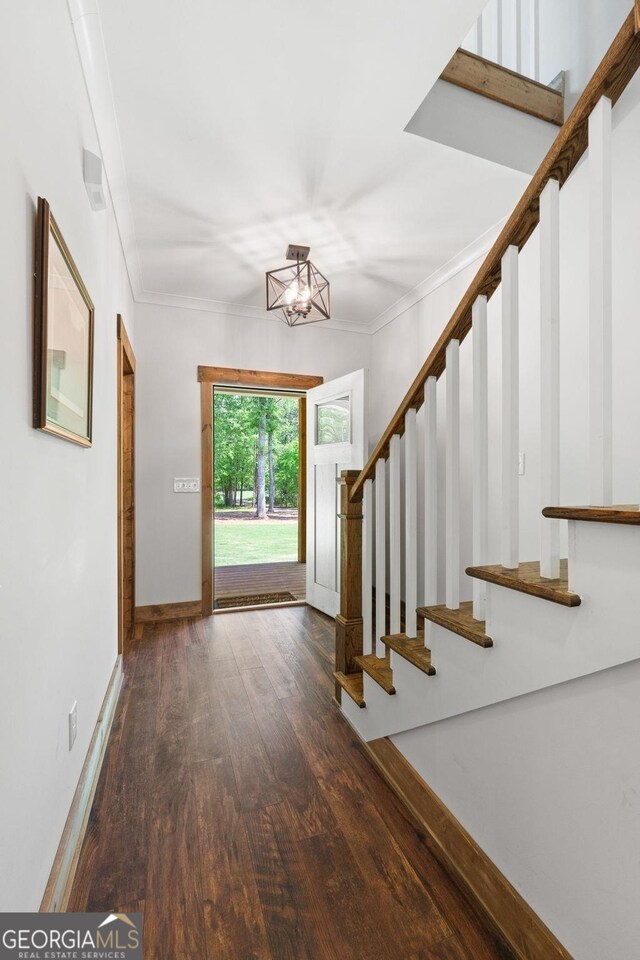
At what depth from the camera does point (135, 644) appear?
303 cm

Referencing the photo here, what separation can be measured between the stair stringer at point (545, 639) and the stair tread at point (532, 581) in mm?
26

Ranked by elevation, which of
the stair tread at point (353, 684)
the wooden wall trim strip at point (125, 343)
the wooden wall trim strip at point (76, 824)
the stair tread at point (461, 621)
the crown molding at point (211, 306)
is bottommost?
the wooden wall trim strip at point (76, 824)

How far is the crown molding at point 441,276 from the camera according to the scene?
2.74 metres

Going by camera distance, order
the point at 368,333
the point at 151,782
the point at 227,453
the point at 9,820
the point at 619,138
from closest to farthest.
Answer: the point at 9,820 < the point at 151,782 < the point at 619,138 < the point at 368,333 < the point at 227,453

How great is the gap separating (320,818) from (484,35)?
367cm

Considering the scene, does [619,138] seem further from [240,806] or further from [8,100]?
[240,806]

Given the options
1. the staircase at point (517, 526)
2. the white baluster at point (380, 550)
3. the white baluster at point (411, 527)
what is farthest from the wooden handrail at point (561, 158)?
the white baluster at point (380, 550)

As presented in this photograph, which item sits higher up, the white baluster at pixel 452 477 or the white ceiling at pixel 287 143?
the white ceiling at pixel 287 143

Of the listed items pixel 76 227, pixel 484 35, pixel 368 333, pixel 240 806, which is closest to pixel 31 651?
pixel 240 806

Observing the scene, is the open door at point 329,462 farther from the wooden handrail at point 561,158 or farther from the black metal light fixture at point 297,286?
the wooden handrail at point 561,158

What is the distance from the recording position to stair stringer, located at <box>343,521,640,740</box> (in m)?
0.82

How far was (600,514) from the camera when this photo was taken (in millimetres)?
821

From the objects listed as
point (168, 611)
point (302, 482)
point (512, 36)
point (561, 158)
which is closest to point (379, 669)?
point (561, 158)

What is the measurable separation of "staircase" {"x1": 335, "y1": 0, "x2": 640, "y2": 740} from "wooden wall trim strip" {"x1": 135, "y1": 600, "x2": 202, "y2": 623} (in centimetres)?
217
